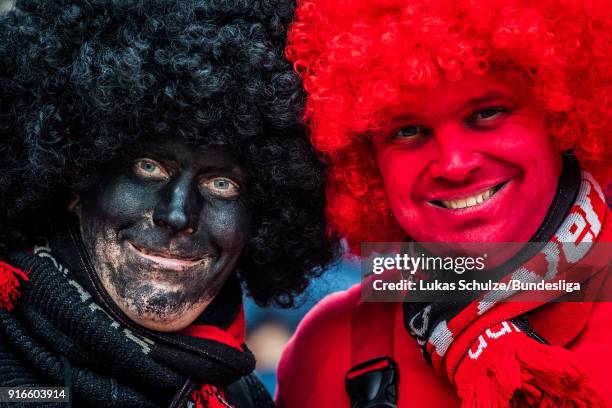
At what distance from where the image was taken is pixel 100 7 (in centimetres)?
243

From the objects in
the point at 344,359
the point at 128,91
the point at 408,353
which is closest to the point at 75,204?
the point at 128,91

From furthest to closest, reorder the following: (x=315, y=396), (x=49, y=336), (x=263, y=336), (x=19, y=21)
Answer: (x=263, y=336) < (x=315, y=396) < (x=19, y=21) < (x=49, y=336)

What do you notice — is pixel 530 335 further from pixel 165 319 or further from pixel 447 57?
pixel 165 319

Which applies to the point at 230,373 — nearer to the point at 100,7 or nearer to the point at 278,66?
the point at 278,66

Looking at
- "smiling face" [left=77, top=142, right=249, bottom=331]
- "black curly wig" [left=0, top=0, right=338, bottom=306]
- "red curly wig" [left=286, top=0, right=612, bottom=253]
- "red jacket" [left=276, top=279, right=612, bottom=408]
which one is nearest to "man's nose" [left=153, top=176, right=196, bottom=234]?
"smiling face" [left=77, top=142, right=249, bottom=331]

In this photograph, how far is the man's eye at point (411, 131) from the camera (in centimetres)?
250

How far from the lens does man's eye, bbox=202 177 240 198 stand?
2566 millimetres

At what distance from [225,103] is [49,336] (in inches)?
34.3

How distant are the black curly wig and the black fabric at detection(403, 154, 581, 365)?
613 millimetres

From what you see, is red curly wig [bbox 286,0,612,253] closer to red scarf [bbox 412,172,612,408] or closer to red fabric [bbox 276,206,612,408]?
red scarf [bbox 412,172,612,408]

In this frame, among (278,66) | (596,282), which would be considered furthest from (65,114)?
(596,282)

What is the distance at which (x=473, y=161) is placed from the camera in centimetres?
239

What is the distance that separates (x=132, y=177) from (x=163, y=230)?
0.20 m

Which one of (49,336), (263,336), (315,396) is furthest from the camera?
(263,336)
